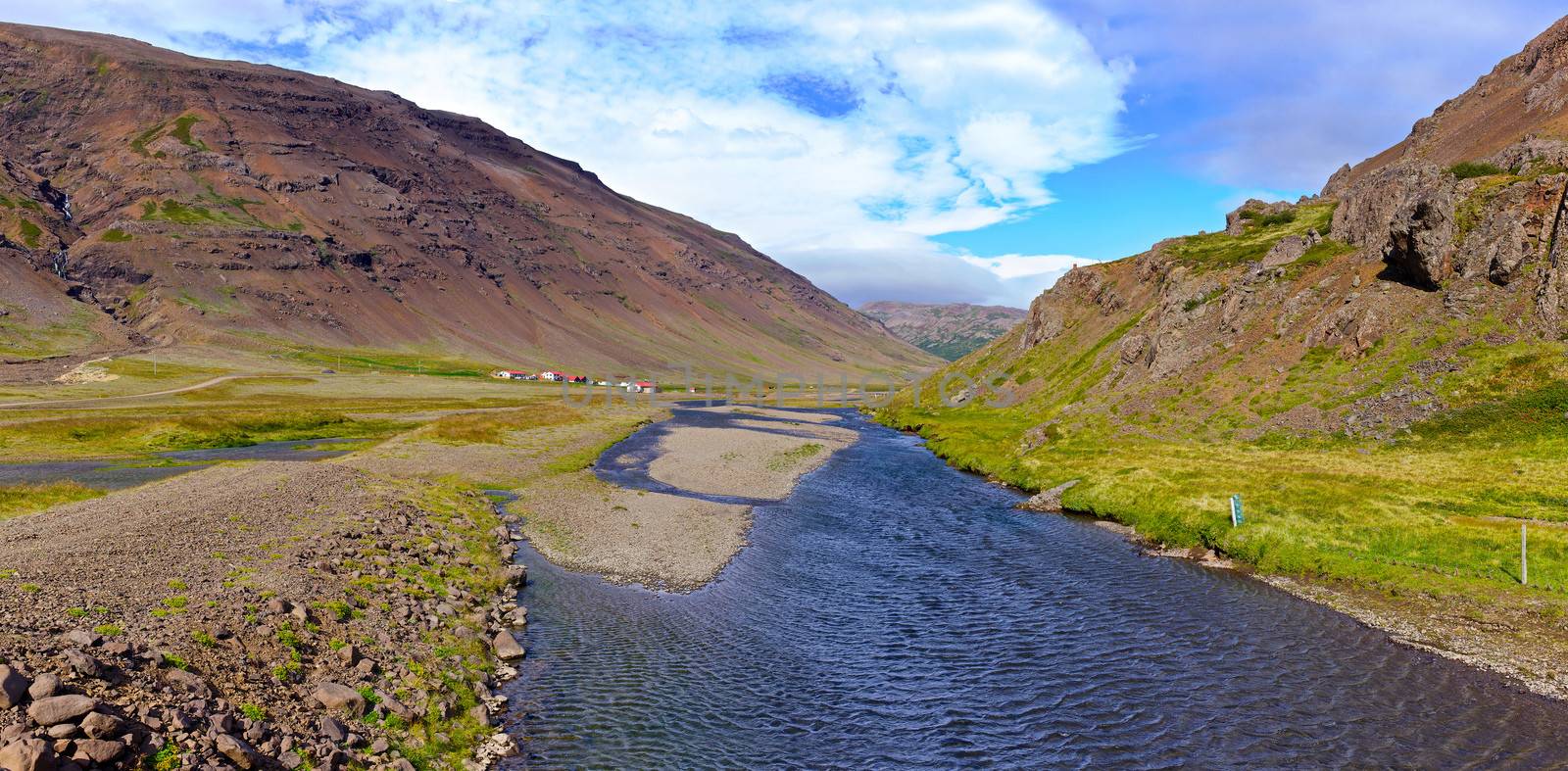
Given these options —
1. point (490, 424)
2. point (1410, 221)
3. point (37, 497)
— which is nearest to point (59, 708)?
point (37, 497)

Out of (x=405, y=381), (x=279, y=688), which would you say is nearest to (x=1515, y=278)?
(x=279, y=688)

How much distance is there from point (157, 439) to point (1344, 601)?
102 metres

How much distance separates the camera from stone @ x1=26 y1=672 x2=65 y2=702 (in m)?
14.9

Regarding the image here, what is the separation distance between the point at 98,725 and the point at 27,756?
1538mm

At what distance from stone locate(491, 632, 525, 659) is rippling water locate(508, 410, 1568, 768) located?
0.78 metres

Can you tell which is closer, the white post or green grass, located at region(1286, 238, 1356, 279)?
the white post

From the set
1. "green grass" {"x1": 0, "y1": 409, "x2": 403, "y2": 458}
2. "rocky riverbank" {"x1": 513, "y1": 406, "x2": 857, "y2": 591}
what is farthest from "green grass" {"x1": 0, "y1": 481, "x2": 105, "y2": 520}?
"green grass" {"x1": 0, "y1": 409, "x2": 403, "y2": 458}

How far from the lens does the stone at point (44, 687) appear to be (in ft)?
49.0

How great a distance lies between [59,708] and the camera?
14633 mm

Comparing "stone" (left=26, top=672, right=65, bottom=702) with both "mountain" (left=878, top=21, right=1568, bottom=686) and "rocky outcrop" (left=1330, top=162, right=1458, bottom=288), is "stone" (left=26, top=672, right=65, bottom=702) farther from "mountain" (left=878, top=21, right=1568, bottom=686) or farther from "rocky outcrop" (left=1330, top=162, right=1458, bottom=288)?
"rocky outcrop" (left=1330, top=162, right=1458, bottom=288)

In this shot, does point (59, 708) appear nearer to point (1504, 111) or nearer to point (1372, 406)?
point (1372, 406)

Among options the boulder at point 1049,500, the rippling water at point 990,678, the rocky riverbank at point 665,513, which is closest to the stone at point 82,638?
the rippling water at point 990,678

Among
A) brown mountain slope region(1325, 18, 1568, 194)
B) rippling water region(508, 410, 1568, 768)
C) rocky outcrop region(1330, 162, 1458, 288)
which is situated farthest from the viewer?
brown mountain slope region(1325, 18, 1568, 194)

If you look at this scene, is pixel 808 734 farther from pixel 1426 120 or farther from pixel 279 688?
pixel 1426 120
